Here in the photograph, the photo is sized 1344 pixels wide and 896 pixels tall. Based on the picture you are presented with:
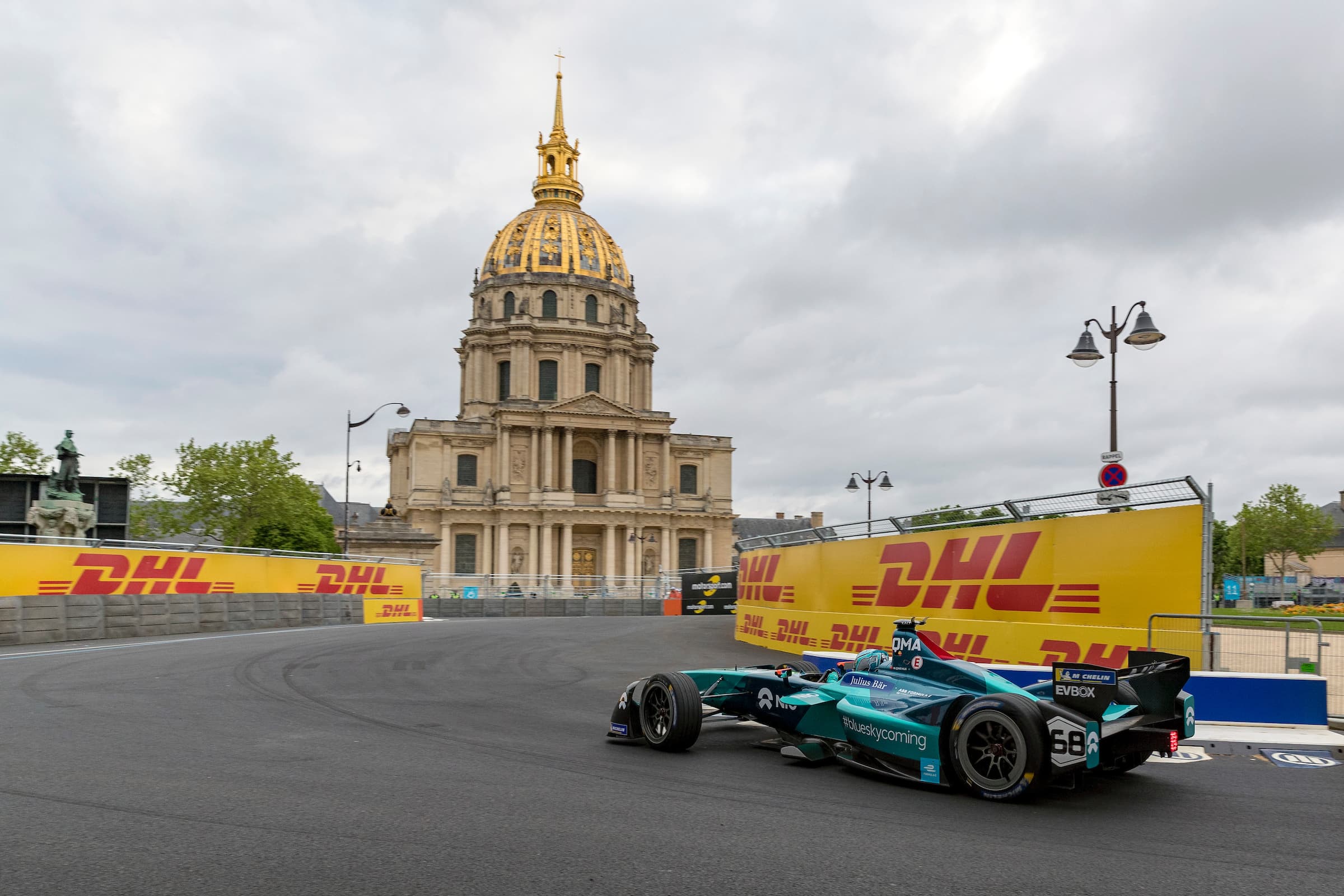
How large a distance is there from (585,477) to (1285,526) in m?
56.8

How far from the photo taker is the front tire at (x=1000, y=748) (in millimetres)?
6895

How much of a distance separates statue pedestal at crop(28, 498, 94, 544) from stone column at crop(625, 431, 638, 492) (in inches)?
2510

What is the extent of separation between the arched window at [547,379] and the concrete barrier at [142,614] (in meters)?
67.2

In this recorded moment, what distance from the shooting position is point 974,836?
20.0ft

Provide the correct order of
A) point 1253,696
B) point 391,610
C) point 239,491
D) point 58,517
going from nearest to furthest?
1. point 1253,696
2. point 58,517
3. point 391,610
4. point 239,491

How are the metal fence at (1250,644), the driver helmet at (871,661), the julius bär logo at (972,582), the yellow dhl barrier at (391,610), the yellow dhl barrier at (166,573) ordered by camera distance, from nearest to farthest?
the driver helmet at (871,661) → the metal fence at (1250,644) → the julius bär logo at (972,582) → the yellow dhl barrier at (166,573) → the yellow dhl barrier at (391,610)

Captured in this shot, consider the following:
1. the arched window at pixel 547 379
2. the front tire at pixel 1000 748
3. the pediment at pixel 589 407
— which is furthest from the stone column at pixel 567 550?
the front tire at pixel 1000 748

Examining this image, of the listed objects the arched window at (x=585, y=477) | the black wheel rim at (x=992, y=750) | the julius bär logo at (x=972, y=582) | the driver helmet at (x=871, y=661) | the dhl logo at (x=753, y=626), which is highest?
the arched window at (x=585, y=477)

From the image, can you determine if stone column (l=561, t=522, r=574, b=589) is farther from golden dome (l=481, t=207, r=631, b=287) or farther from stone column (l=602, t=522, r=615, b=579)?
golden dome (l=481, t=207, r=631, b=287)

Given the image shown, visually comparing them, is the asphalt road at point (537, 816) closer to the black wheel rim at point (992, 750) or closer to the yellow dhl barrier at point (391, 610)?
the black wheel rim at point (992, 750)

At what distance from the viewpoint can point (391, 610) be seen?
3725 centimetres

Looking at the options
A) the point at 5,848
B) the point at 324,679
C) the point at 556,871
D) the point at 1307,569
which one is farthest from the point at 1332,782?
the point at 1307,569

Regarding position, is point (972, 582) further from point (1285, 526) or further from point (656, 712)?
point (1285, 526)

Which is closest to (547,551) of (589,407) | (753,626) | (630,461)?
(630,461)
